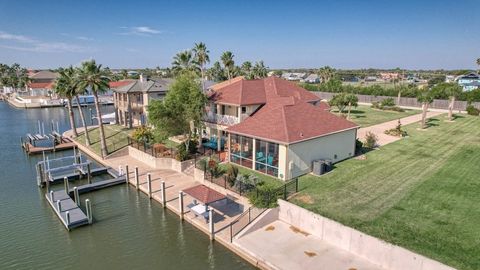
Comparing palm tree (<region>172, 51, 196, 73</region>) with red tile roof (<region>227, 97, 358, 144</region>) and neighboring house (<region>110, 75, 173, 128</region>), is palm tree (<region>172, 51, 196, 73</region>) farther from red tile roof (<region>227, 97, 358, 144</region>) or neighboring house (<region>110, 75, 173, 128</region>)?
red tile roof (<region>227, 97, 358, 144</region>)

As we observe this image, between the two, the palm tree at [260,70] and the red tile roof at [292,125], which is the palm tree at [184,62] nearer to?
the red tile roof at [292,125]

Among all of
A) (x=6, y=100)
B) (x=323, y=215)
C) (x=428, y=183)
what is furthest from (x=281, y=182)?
(x=6, y=100)

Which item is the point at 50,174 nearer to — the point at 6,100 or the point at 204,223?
the point at 204,223

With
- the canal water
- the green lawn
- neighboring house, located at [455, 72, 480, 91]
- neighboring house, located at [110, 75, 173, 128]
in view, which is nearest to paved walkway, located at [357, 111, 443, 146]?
the green lawn

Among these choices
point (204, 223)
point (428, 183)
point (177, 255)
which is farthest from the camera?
point (428, 183)

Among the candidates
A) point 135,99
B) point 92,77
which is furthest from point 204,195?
point 135,99

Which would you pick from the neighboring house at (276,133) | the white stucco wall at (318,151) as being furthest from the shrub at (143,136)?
the white stucco wall at (318,151)
